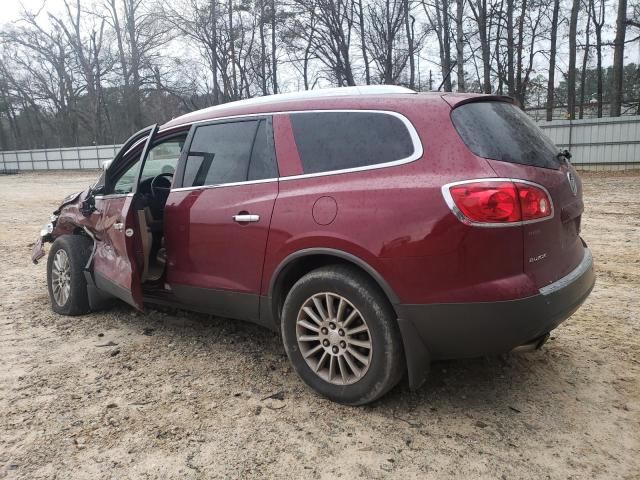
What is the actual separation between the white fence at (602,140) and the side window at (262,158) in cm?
1668

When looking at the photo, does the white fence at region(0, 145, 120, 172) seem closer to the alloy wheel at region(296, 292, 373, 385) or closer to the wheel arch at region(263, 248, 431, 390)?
the wheel arch at region(263, 248, 431, 390)

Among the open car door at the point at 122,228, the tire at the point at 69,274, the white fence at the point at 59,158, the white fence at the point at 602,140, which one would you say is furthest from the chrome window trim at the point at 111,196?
the white fence at the point at 59,158

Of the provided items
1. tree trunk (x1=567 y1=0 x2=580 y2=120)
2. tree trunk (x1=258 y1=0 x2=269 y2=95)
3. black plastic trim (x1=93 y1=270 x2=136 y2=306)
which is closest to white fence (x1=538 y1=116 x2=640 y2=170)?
tree trunk (x1=567 y1=0 x2=580 y2=120)

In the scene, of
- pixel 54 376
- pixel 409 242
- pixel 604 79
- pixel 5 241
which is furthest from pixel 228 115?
pixel 604 79

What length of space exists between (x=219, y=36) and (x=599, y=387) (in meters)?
33.9

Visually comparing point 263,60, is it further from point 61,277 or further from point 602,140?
point 61,277

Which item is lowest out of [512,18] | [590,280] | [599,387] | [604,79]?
[599,387]

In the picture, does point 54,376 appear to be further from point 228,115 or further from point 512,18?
point 512,18

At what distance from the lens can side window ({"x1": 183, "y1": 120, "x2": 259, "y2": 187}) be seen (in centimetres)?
351

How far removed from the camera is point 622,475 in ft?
7.71

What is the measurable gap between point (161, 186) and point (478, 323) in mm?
3073

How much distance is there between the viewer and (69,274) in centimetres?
480

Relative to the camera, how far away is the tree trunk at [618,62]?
2330cm

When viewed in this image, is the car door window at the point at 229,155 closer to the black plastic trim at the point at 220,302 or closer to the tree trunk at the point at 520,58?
the black plastic trim at the point at 220,302
